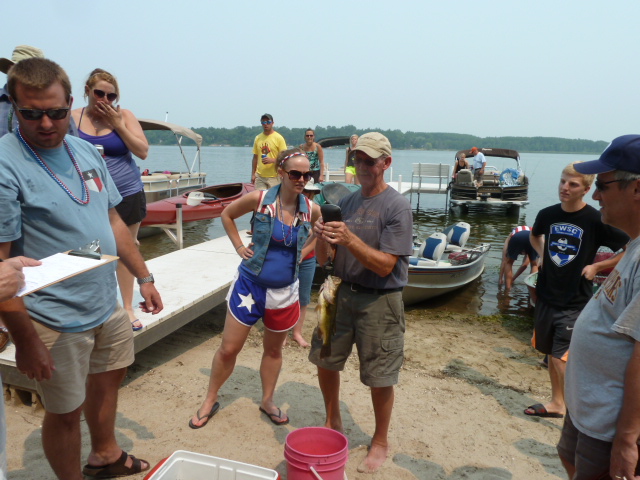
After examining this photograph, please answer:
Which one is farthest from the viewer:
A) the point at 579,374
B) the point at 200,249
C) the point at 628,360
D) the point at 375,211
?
the point at 200,249

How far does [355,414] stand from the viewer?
4.21 m

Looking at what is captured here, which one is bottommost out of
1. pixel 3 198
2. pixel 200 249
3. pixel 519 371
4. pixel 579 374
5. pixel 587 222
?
pixel 519 371

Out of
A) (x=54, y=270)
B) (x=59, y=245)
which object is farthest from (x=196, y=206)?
(x=54, y=270)

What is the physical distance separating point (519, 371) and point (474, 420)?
1577 mm

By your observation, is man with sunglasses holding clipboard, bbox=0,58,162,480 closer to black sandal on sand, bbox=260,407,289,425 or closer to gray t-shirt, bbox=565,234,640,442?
black sandal on sand, bbox=260,407,289,425

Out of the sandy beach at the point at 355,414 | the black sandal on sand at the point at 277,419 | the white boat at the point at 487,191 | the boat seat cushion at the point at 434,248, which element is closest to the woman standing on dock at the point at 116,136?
the sandy beach at the point at 355,414

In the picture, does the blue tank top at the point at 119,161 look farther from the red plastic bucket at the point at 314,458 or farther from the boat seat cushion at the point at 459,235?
the boat seat cushion at the point at 459,235

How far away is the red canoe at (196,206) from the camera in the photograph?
10328mm

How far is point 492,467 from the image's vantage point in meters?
3.54

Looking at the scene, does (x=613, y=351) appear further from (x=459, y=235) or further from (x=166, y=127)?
(x=166, y=127)

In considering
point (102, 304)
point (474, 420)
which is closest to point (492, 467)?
point (474, 420)

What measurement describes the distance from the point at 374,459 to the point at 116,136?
10.4ft

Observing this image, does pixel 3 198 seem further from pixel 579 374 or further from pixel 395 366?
pixel 579 374

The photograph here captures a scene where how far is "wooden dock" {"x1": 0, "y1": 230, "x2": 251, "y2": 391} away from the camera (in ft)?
12.7
